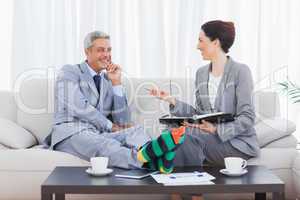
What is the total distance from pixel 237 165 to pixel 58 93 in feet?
4.65

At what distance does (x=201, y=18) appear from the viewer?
14.4 ft

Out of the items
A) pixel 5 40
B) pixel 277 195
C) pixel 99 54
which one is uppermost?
pixel 5 40

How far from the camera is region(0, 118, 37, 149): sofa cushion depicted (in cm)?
320

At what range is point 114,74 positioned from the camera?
3.39 m

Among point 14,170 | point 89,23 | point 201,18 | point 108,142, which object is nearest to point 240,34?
point 201,18

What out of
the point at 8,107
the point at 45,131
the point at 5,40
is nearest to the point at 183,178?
the point at 45,131

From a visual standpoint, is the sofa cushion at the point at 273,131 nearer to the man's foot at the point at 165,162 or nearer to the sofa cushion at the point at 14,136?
the man's foot at the point at 165,162

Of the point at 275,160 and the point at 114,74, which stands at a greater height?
the point at 114,74

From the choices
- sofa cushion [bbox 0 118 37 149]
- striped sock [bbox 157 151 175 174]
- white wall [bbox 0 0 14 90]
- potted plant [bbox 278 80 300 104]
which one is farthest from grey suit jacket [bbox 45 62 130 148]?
potted plant [bbox 278 80 300 104]

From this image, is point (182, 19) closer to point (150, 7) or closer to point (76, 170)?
point (150, 7)

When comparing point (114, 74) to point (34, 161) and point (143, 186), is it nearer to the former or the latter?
point (34, 161)

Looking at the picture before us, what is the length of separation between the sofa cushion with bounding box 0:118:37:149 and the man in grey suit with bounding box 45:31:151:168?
0.48 ft

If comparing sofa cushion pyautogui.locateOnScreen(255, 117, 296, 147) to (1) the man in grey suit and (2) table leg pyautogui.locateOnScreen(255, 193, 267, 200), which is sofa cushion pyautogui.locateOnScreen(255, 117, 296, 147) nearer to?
(2) table leg pyautogui.locateOnScreen(255, 193, 267, 200)

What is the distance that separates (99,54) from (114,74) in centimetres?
17
